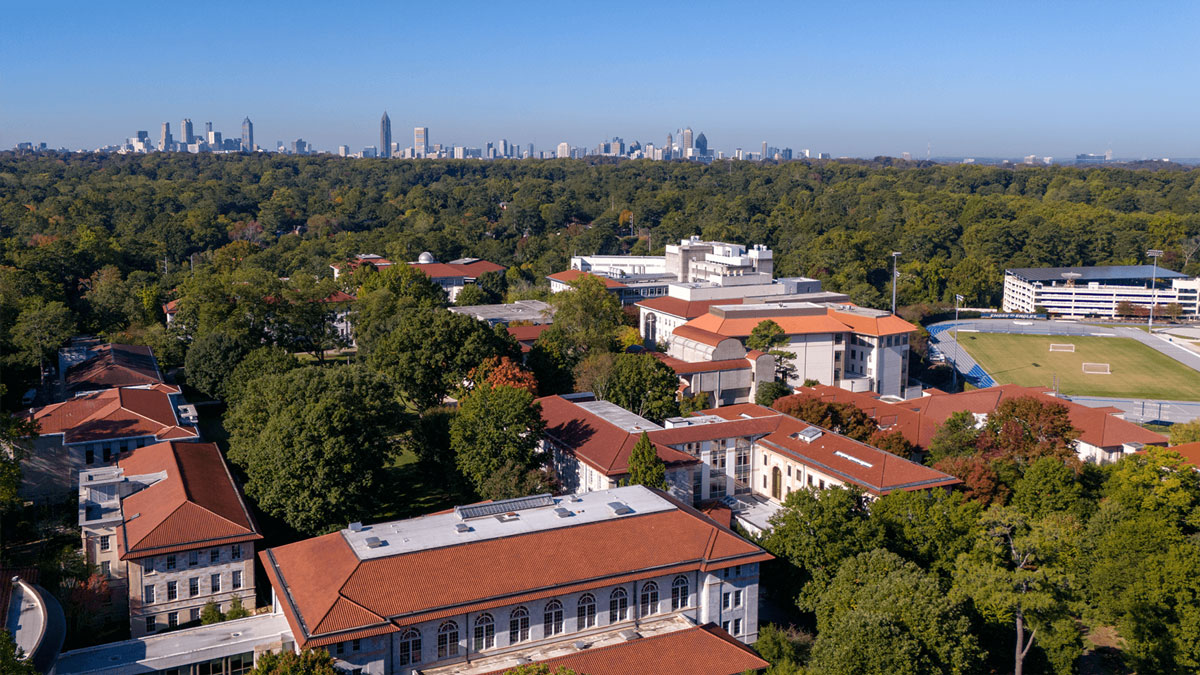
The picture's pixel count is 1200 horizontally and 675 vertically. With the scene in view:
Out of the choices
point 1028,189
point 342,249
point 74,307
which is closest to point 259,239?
point 342,249

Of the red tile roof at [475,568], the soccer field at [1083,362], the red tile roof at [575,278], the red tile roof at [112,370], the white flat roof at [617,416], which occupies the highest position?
the red tile roof at [575,278]

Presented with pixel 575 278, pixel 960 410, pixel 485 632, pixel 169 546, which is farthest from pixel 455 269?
pixel 485 632

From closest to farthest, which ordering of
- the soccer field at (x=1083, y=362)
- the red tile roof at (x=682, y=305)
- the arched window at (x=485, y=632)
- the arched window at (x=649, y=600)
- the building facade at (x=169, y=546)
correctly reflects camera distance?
the arched window at (x=485, y=632), the arched window at (x=649, y=600), the building facade at (x=169, y=546), the red tile roof at (x=682, y=305), the soccer field at (x=1083, y=362)

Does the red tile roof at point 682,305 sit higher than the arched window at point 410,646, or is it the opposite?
the red tile roof at point 682,305

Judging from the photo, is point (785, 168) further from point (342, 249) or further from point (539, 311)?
point (539, 311)

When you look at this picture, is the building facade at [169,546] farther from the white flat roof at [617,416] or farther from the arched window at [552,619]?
the white flat roof at [617,416]

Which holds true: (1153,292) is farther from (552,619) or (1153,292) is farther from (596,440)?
(552,619)

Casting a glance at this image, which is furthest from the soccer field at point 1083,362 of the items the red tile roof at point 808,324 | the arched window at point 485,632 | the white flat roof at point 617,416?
the arched window at point 485,632
